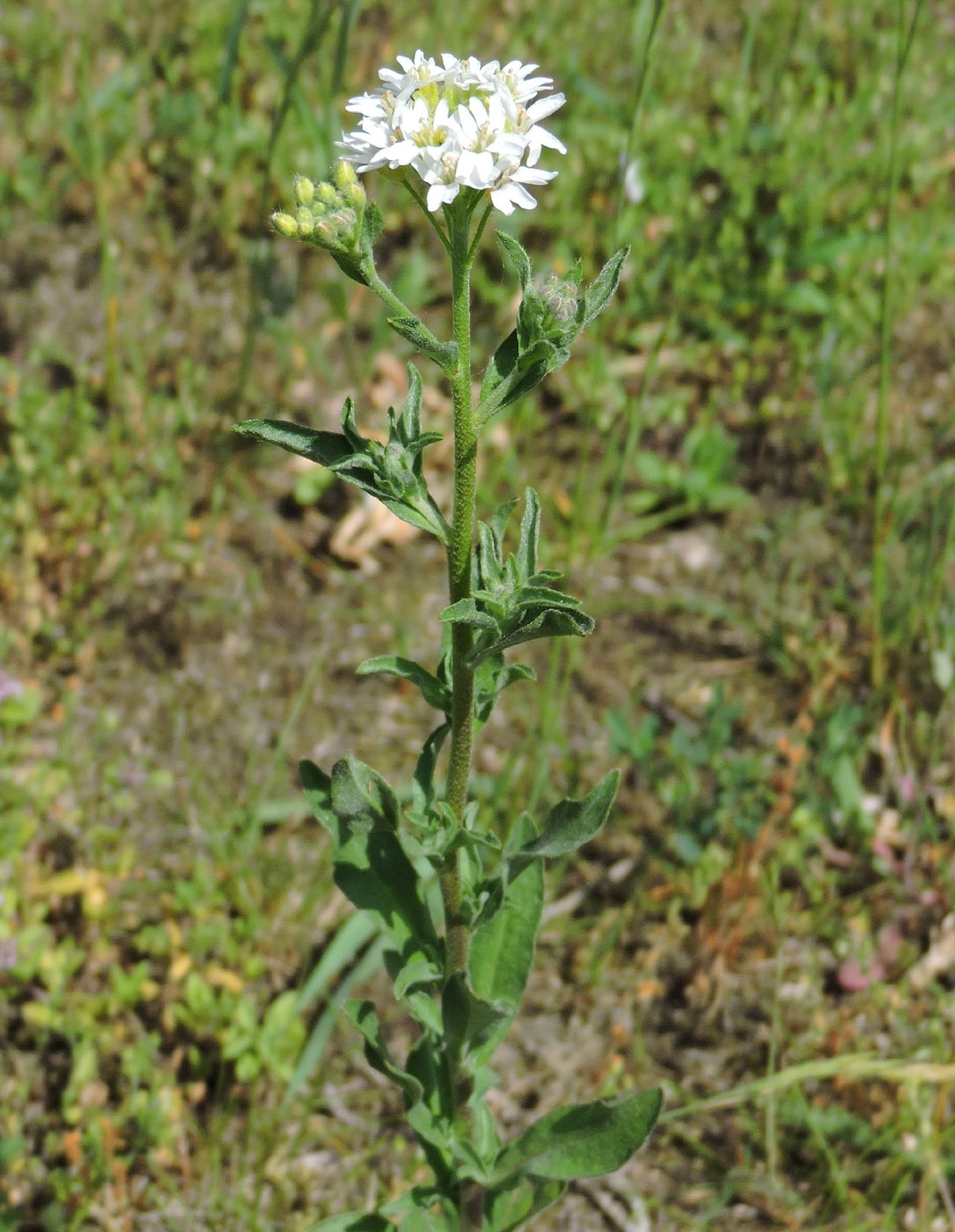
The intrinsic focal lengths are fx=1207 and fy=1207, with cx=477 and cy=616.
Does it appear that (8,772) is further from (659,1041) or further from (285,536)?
(659,1041)

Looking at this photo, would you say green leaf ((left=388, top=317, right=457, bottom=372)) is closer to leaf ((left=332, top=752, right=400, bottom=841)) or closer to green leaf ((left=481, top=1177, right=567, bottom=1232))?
leaf ((left=332, top=752, right=400, bottom=841))

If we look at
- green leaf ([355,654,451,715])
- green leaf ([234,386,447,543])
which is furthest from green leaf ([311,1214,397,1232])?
green leaf ([234,386,447,543])

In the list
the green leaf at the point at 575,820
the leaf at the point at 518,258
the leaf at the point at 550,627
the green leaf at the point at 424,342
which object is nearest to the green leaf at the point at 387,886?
the green leaf at the point at 575,820

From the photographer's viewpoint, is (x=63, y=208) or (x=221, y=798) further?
(x=63, y=208)

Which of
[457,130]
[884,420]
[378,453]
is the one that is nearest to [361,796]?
[378,453]

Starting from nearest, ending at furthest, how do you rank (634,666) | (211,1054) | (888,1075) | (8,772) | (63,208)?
(888,1075)
(211,1054)
(8,772)
(634,666)
(63,208)

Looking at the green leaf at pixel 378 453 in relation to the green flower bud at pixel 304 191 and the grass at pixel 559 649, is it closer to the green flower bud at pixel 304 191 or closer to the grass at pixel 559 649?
the green flower bud at pixel 304 191

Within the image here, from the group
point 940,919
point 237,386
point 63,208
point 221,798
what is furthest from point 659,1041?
point 63,208
